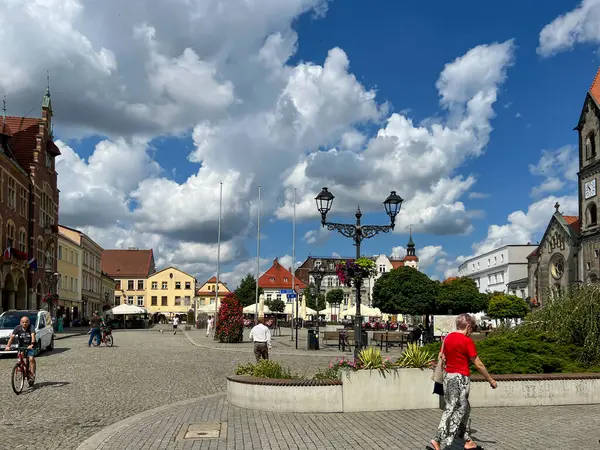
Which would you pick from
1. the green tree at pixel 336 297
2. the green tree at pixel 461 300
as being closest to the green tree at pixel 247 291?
the green tree at pixel 336 297

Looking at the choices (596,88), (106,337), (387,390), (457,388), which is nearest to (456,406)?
(457,388)

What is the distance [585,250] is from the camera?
66.9m

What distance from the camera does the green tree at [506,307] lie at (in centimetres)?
6875

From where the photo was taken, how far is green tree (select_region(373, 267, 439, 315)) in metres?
66.2

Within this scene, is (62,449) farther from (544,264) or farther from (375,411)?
(544,264)

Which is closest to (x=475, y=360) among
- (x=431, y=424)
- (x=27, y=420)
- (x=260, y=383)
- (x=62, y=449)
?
(x=431, y=424)

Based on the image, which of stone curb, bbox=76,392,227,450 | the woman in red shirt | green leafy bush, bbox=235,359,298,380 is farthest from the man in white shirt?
the woman in red shirt

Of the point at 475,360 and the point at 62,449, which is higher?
the point at 475,360

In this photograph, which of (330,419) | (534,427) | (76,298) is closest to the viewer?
(534,427)

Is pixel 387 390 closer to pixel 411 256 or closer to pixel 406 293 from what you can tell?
pixel 406 293

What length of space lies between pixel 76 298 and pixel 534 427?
231 ft

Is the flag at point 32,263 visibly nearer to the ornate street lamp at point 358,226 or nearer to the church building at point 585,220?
the ornate street lamp at point 358,226

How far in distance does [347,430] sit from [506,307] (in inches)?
2536

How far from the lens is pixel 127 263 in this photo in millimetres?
126938
